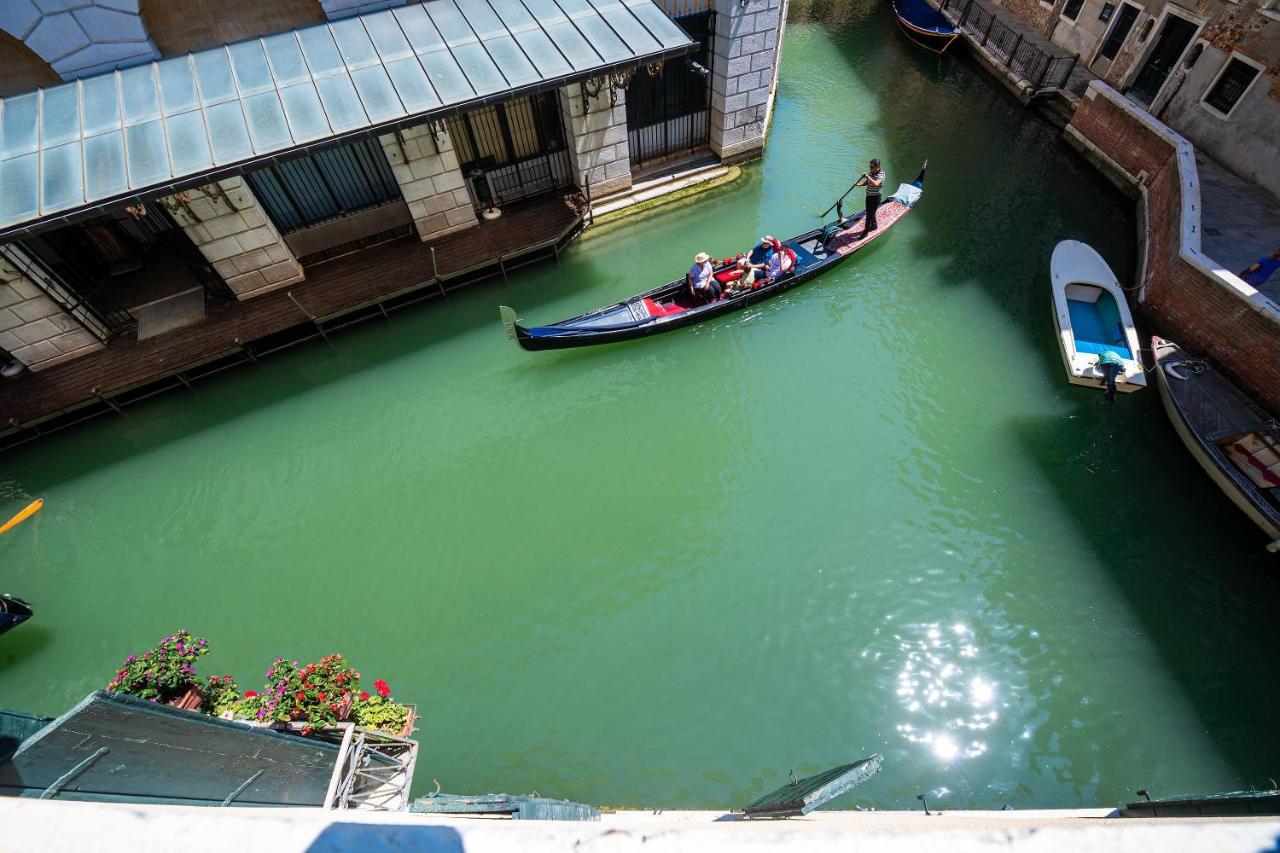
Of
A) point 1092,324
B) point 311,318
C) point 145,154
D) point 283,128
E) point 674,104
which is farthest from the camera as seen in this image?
point 674,104

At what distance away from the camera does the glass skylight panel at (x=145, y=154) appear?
30.3 ft

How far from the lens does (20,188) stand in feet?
29.5

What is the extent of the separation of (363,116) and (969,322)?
12392 mm

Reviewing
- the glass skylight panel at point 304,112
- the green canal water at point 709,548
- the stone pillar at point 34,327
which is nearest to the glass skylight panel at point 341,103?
the glass skylight panel at point 304,112

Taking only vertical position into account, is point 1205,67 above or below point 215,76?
below

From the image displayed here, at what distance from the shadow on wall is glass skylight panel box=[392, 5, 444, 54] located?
12452 mm

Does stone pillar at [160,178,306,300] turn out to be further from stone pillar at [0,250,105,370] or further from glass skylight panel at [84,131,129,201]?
stone pillar at [0,250,105,370]

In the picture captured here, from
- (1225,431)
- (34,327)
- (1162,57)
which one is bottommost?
(1225,431)

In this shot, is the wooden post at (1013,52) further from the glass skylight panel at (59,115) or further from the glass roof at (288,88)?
the glass skylight panel at (59,115)

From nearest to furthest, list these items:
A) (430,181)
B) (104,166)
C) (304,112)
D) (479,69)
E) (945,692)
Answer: (945,692), (104,166), (304,112), (479,69), (430,181)

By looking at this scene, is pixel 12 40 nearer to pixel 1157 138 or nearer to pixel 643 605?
pixel 643 605

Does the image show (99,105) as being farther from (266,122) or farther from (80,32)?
(266,122)

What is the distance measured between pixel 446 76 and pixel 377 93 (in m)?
1.25

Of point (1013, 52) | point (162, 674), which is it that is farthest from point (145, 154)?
point (1013, 52)
